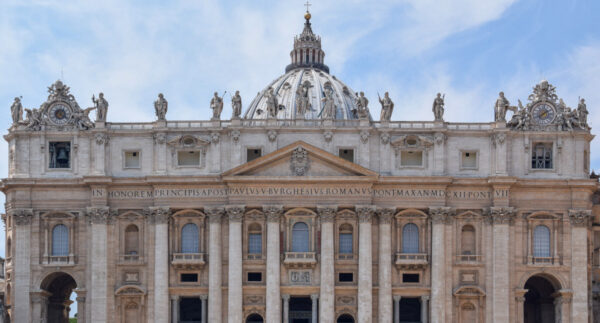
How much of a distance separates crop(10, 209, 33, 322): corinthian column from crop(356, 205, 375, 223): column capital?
2352 cm

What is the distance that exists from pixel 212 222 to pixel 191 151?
5.55 metres

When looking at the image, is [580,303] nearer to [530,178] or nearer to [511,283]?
[511,283]

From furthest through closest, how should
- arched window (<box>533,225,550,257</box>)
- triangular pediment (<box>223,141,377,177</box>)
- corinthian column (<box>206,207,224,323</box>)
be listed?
arched window (<box>533,225,550,257</box>), triangular pediment (<box>223,141,377,177</box>), corinthian column (<box>206,207,224,323</box>)

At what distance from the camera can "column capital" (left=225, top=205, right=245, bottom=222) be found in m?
70.2

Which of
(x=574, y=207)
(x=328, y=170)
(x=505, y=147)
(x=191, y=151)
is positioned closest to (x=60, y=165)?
(x=191, y=151)

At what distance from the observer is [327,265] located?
69.8 m

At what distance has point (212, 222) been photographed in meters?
70.7

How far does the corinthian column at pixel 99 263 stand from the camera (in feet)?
230

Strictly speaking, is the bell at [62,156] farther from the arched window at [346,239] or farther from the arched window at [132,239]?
the arched window at [346,239]

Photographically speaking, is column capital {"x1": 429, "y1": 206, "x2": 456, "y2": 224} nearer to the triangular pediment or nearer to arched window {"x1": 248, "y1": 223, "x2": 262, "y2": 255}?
the triangular pediment

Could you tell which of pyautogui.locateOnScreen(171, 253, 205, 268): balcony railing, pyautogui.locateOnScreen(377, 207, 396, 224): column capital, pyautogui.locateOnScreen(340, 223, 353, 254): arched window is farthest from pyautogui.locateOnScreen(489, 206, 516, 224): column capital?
pyautogui.locateOnScreen(171, 253, 205, 268): balcony railing

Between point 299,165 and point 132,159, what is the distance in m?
12.4

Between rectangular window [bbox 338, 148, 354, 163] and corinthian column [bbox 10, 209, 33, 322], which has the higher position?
rectangular window [bbox 338, 148, 354, 163]

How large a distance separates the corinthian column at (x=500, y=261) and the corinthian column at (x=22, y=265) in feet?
108
